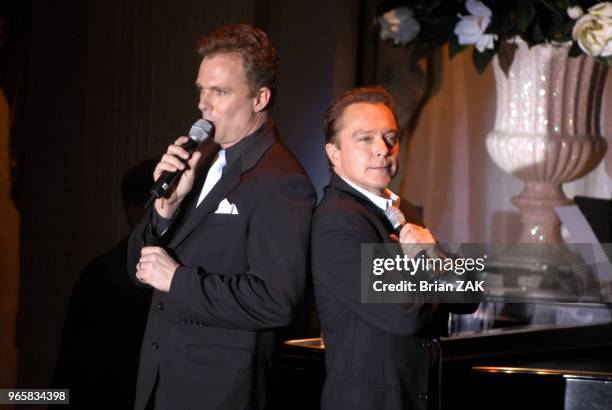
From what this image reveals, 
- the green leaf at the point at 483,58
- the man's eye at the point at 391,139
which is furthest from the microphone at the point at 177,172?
the green leaf at the point at 483,58

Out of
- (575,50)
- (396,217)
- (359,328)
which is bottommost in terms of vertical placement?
(359,328)

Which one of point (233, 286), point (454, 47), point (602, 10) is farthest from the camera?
point (454, 47)

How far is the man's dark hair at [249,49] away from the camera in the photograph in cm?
232

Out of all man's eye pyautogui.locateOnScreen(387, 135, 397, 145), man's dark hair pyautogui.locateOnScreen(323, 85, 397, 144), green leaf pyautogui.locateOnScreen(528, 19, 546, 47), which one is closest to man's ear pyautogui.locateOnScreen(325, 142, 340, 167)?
man's dark hair pyautogui.locateOnScreen(323, 85, 397, 144)

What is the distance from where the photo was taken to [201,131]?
2.29 meters

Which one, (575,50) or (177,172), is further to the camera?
(575,50)

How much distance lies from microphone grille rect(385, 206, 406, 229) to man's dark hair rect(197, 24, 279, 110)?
382 millimetres

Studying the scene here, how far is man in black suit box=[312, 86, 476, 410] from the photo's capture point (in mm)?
2277

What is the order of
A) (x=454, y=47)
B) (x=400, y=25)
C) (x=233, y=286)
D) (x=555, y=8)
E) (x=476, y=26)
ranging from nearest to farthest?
1. (x=233, y=286)
2. (x=555, y=8)
3. (x=476, y=26)
4. (x=454, y=47)
5. (x=400, y=25)

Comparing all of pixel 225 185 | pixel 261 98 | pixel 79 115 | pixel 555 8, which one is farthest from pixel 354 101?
pixel 555 8

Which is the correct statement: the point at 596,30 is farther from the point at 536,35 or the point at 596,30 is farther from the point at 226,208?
the point at 226,208

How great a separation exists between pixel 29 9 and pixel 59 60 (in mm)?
195

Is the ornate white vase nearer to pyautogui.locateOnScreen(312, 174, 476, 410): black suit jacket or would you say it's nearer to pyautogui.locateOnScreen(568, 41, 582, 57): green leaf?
pyautogui.locateOnScreen(568, 41, 582, 57): green leaf

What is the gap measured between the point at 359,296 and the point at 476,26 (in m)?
1.89
